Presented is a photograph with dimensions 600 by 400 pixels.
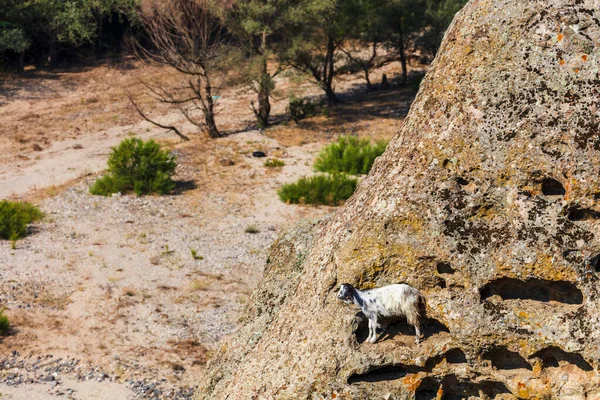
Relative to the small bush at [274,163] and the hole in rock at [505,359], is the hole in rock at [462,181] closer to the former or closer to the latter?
the hole in rock at [505,359]

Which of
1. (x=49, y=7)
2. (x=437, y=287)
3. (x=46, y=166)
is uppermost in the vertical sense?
(x=49, y=7)

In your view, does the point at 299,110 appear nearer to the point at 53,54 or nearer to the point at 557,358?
the point at 53,54

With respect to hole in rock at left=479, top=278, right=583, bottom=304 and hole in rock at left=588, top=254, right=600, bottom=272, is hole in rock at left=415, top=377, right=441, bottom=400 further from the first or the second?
hole in rock at left=588, top=254, right=600, bottom=272

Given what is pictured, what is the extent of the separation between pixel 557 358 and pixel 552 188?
0.94 m

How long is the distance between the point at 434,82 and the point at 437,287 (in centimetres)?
128

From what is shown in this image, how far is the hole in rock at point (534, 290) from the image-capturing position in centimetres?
420

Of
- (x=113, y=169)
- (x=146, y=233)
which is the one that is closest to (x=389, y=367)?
(x=146, y=233)

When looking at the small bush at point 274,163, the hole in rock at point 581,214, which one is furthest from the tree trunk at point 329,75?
the hole in rock at point 581,214

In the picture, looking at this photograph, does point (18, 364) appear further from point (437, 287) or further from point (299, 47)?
point (299, 47)

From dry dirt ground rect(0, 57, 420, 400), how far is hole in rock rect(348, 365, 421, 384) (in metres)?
4.34

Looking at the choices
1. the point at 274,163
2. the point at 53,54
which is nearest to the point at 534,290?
the point at 274,163

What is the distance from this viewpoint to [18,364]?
1189cm

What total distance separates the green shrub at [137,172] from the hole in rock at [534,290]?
18.1 metres

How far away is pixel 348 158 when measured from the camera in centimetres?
2350
